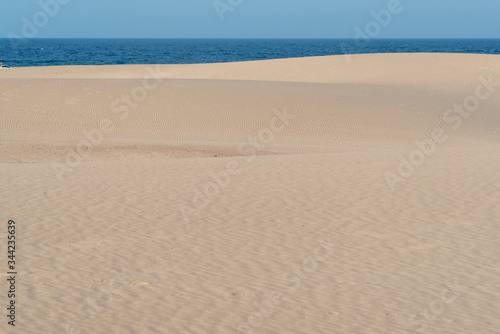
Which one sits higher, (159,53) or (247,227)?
(159,53)

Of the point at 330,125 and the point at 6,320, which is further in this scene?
the point at 330,125

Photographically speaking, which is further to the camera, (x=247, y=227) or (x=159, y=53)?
(x=159, y=53)

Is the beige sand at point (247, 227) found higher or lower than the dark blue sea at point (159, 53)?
lower

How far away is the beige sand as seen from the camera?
18.6 feet

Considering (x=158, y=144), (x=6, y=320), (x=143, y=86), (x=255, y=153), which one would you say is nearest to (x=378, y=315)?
(x=6, y=320)

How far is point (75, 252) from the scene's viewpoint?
7.30 metres

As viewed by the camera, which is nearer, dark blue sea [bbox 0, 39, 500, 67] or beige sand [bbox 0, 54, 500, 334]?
beige sand [bbox 0, 54, 500, 334]

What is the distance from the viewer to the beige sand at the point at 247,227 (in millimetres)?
5684

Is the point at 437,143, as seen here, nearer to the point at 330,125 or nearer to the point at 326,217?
the point at 330,125

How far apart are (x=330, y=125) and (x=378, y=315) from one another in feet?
51.1

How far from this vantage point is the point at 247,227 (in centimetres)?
845

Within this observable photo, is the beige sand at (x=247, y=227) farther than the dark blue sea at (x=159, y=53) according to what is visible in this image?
No

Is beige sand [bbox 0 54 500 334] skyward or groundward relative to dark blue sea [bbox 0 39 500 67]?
groundward

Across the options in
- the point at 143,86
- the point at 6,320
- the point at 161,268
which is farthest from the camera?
the point at 143,86
